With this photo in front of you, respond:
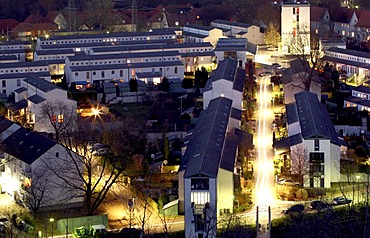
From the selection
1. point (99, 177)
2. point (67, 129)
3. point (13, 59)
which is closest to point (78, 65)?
point (13, 59)

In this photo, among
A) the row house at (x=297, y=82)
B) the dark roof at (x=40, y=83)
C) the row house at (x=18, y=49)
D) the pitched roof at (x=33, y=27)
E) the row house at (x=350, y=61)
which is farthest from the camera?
the pitched roof at (x=33, y=27)

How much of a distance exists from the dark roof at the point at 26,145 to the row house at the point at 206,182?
1.12m

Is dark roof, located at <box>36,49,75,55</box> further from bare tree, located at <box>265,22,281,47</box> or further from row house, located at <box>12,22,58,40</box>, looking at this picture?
bare tree, located at <box>265,22,281,47</box>

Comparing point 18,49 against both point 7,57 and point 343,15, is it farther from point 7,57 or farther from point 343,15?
point 343,15

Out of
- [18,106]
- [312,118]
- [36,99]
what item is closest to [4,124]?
[36,99]

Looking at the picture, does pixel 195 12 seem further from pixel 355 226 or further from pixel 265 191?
pixel 355 226

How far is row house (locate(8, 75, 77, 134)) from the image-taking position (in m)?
9.58

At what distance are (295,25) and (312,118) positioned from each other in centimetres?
577

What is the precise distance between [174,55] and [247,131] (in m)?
4.43

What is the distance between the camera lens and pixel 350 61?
12.5m

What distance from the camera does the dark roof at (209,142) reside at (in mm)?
6699

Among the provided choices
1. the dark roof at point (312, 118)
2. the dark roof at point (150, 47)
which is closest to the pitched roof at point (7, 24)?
the dark roof at point (150, 47)

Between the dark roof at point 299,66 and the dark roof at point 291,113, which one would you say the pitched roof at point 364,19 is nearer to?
the dark roof at point 299,66

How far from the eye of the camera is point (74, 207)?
718 centimetres
